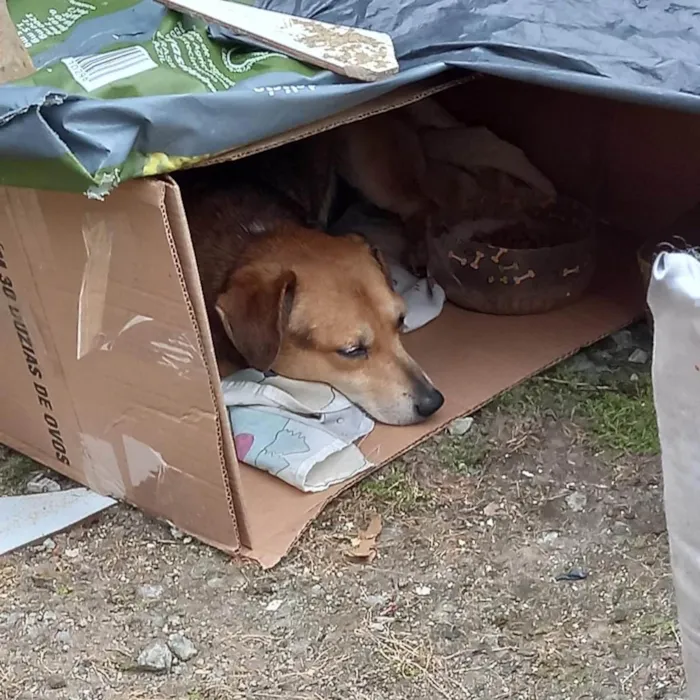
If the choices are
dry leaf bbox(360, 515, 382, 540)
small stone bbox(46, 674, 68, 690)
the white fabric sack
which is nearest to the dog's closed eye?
dry leaf bbox(360, 515, 382, 540)

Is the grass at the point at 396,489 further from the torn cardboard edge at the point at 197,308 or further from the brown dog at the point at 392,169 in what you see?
the brown dog at the point at 392,169

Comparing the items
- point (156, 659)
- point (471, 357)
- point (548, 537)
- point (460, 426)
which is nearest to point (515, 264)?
point (471, 357)

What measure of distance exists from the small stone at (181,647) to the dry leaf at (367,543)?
11.9 inches

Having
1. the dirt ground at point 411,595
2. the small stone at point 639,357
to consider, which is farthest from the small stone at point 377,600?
the small stone at point 639,357

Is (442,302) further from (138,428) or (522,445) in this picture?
(138,428)

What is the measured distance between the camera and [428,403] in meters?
2.06

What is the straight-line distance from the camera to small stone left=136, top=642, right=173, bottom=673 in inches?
61.6

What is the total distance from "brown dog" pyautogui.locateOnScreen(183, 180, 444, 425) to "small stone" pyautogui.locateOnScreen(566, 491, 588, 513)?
32cm

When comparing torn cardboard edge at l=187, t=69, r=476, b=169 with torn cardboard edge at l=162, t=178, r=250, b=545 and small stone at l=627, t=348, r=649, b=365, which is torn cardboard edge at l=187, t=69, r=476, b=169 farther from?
small stone at l=627, t=348, r=649, b=365

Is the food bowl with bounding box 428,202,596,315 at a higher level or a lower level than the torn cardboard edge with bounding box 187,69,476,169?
lower

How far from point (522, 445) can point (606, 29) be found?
2.49ft

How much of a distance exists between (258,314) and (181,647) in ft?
2.10

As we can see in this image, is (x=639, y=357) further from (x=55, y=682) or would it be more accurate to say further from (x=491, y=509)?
(x=55, y=682)

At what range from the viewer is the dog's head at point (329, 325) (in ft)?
6.55
